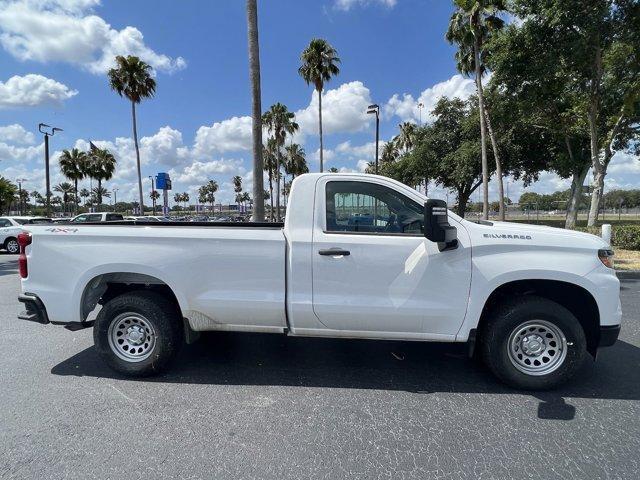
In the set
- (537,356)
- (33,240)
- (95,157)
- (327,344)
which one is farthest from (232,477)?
(95,157)

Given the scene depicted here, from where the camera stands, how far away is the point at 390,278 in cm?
346

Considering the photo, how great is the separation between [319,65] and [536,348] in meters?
27.7

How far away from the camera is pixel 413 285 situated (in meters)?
3.45

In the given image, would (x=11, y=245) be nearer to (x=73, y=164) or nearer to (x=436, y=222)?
(x=436, y=222)

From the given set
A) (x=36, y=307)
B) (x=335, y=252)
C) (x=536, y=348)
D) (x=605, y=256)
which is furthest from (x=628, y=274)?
(x=36, y=307)

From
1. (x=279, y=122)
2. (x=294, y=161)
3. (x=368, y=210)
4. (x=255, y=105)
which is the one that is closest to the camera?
(x=368, y=210)

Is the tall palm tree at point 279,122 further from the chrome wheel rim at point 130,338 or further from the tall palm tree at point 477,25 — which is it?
the chrome wheel rim at point 130,338

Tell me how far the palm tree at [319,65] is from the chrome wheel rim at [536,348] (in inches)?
1020

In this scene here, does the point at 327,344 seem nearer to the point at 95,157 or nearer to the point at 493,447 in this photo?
the point at 493,447

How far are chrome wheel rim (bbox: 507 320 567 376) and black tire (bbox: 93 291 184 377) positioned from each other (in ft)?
10.5

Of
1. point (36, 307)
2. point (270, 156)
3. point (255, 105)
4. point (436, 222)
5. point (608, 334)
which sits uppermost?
point (270, 156)

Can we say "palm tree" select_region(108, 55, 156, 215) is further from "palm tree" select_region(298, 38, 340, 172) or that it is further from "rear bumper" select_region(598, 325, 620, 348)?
"rear bumper" select_region(598, 325, 620, 348)

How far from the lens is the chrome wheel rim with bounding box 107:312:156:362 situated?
3.79 metres

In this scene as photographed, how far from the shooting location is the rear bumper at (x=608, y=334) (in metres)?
Result: 3.37
